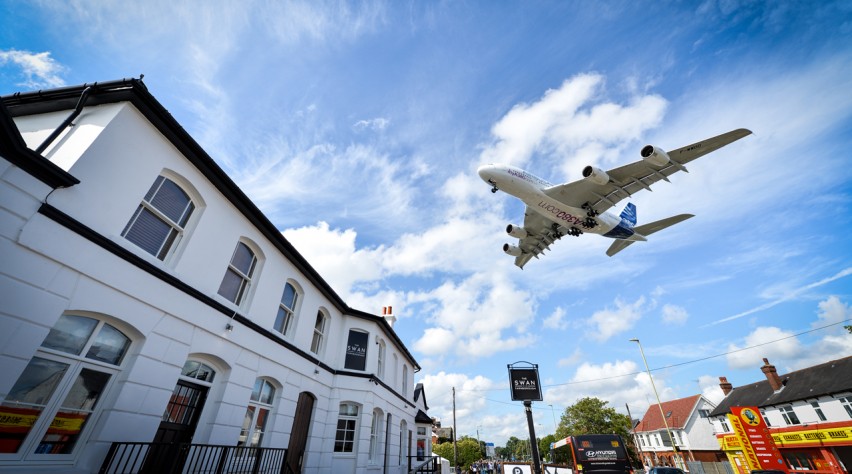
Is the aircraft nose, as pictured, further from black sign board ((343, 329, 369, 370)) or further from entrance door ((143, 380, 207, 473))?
entrance door ((143, 380, 207, 473))

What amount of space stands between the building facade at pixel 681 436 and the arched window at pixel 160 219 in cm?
4408

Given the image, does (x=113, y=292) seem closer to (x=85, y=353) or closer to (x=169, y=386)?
(x=85, y=353)

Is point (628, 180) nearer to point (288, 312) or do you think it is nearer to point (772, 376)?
point (288, 312)

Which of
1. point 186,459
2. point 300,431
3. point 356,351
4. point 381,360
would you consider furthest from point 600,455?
point 186,459

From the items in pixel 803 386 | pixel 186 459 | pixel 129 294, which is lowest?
pixel 186 459

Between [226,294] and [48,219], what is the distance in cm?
409

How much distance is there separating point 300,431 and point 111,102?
34.0 ft

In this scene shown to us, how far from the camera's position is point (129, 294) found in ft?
18.9

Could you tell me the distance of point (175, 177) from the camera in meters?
7.18

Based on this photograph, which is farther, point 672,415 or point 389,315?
point 672,415

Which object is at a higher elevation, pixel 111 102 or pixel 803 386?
pixel 111 102

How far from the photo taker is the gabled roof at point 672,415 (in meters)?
38.6

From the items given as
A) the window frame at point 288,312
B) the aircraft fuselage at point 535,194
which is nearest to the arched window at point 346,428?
the window frame at point 288,312

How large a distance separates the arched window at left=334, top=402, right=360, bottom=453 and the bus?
34.3ft
